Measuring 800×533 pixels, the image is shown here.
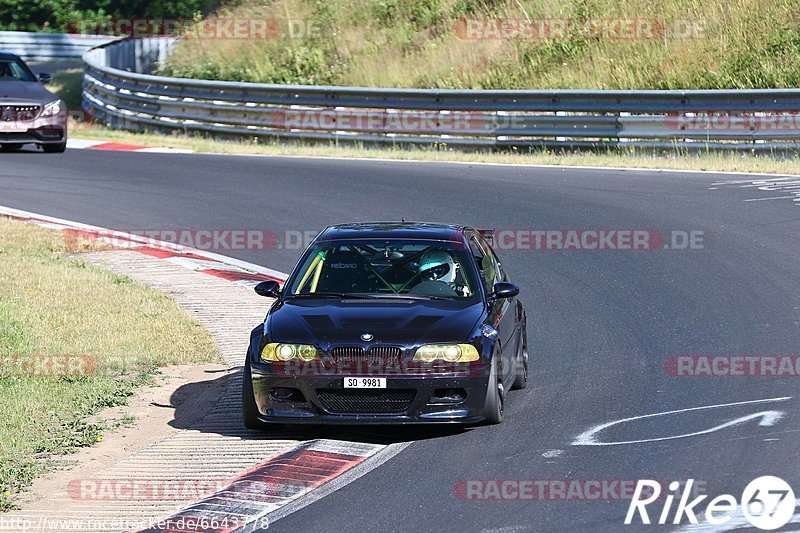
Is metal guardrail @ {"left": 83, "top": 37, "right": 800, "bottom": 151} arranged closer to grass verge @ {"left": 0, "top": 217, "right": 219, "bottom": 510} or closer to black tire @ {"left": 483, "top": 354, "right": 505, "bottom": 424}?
grass verge @ {"left": 0, "top": 217, "right": 219, "bottom": 510}

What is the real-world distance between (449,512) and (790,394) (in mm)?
3454

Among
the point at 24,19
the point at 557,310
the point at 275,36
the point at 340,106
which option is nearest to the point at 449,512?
the point at 557,310

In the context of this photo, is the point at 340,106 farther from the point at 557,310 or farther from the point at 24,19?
the point at 24,19

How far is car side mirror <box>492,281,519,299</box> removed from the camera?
9.68 m

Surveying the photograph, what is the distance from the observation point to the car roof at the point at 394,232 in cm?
1014

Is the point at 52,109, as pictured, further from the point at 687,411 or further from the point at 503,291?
the point at 687,411

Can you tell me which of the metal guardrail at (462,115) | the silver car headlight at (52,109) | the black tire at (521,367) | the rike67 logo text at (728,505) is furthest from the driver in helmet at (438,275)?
the silver car headlight at (52,109)

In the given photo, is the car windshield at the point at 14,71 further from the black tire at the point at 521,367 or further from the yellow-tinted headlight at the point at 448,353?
the yellow-tinted headlight at the point at 448,353

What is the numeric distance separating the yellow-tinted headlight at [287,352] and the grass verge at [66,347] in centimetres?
129

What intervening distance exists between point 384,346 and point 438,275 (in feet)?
4.20

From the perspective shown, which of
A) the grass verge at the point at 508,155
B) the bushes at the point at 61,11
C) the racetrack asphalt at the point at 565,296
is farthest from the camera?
the bushes at the point at 61,11

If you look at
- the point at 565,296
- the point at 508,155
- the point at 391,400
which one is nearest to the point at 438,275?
the point at 391,400

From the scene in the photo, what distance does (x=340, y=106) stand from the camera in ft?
86.4

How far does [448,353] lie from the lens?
8.86 metres
